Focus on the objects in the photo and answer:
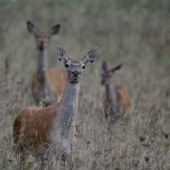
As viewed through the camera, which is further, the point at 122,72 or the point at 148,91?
the point at 122,72

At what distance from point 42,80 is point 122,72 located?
164 inches

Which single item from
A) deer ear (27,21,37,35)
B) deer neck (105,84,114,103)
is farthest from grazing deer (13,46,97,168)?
deer ear (27,21,37,35)

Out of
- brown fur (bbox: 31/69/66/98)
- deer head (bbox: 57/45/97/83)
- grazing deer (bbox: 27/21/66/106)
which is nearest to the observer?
→ deer head (bbox: 57/45/97/83)

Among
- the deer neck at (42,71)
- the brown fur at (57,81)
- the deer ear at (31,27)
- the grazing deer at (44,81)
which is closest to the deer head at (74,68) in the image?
the grazing deer at (44,81)

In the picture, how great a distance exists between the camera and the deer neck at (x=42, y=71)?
8.01 m

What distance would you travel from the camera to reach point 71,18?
15281 mm

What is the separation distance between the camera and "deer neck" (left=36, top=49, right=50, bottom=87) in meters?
8.01

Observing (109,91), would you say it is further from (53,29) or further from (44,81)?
(53,29)

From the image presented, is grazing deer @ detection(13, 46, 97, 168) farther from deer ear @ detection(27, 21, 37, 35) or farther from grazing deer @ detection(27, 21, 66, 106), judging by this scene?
deer ear @ detection(27, 21, 37, 35)

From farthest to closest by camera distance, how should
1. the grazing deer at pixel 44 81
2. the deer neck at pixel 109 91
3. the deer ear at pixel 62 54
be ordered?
1. the deer neck at pixel 109 91
2. the grazing deer at pixel 44 81
3. the deer ear at pixel 62 54

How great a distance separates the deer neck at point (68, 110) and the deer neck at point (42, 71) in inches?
143

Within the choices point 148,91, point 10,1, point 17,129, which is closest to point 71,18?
point 10,1

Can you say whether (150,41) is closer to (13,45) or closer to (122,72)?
(122,72)

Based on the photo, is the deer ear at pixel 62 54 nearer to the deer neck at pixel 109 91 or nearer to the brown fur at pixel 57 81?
the brown fur at pixel 57 81
